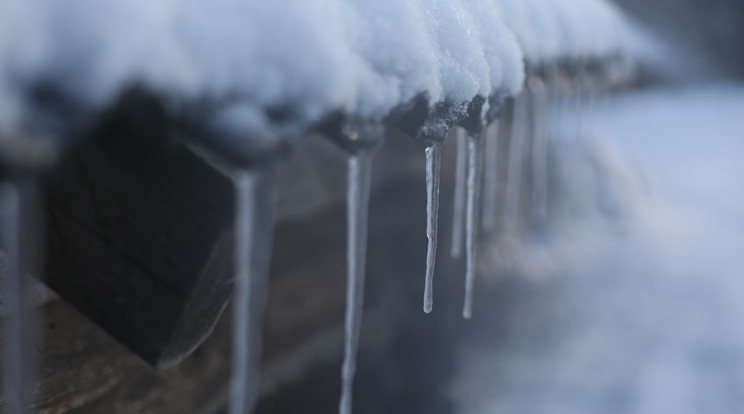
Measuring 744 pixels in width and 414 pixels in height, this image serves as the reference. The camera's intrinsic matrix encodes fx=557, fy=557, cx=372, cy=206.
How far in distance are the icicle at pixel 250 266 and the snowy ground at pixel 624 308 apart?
10.4 ft

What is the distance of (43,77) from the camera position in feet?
1.52

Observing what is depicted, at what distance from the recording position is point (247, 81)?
58cm

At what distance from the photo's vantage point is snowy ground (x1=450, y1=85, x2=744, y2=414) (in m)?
3.67

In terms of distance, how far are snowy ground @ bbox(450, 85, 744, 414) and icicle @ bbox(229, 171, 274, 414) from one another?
3.18 metres

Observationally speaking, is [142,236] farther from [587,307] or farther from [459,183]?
[587,307]

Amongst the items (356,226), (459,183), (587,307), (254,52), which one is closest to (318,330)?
(459,183)

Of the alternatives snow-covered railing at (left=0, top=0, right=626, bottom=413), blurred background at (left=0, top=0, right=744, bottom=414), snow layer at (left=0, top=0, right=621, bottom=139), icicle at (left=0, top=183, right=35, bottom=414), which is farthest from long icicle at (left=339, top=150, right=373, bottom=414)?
icicle at (left=0, top=183, right=35, bottom=414)

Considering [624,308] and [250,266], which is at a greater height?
[250,266]

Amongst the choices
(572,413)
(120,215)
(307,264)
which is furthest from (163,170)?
(572,413)

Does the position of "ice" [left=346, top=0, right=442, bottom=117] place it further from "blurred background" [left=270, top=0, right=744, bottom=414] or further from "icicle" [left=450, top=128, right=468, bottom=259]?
"blurred background" [left=270, top=0, right=744, bottom=414]

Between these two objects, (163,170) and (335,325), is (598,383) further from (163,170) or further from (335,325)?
(163,170)

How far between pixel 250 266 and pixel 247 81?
0.78 ft

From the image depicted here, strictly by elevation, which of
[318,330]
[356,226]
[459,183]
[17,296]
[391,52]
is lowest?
[318,330]

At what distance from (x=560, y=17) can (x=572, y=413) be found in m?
2.61
